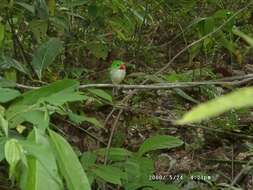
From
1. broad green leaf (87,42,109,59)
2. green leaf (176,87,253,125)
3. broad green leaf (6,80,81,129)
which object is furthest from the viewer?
broad green leaf (87,42,109,59)

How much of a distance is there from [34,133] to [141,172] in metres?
0.80

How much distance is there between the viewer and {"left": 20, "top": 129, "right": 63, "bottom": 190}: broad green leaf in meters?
0.71

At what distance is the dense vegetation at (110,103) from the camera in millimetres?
777

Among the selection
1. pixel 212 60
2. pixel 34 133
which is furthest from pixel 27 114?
pixel 212 60

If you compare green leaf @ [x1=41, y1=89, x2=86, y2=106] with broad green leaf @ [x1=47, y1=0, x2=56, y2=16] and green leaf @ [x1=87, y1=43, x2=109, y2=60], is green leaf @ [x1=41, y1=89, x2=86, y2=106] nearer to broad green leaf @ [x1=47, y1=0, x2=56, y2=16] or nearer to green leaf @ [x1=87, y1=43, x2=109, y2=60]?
broad green leaf @ [x1=47, y1=0, x2=56, y2=16]

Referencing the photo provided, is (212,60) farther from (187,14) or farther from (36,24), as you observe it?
(36,24)

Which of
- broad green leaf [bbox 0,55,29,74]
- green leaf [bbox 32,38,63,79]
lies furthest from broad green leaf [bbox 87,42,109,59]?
broad green leaf [bbox 0,55,29,74]

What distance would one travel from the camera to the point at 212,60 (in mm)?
3602

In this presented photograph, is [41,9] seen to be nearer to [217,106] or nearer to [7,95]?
[7,95]

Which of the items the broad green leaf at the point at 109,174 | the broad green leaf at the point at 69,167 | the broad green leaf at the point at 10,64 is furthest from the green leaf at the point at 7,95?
the broad green leaf at the point at 10,64

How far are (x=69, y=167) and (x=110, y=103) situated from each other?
0.88 meters

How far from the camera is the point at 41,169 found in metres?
0.71
